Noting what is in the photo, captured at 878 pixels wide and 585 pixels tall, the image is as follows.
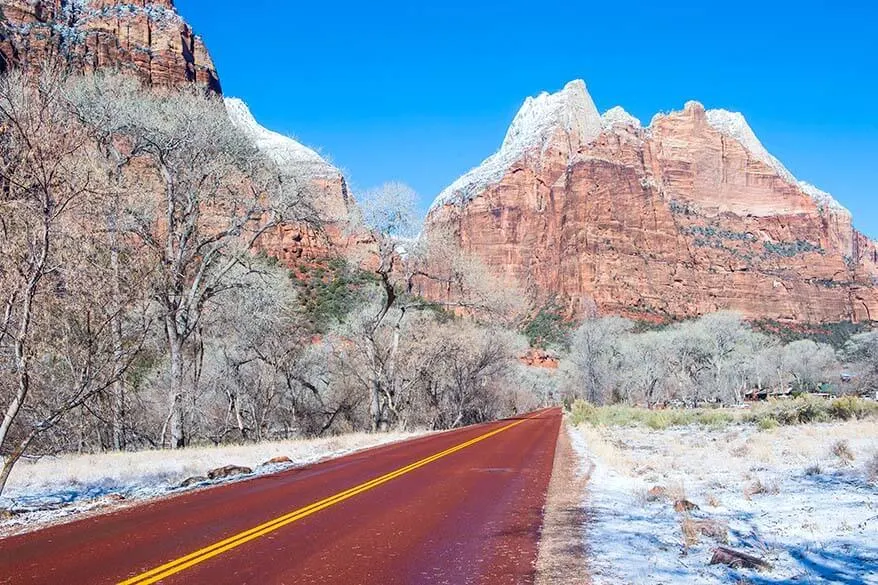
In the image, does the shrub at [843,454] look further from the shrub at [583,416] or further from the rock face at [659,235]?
the rock face at [659,235]

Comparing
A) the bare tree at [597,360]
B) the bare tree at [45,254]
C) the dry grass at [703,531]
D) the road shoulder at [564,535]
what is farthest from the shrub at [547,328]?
the dry grass at [703,531]

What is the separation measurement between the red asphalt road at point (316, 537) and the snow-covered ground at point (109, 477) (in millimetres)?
893

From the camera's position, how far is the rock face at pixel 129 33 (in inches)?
2135

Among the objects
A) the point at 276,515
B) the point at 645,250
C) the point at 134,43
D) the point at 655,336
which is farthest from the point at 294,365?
the point at 645,250

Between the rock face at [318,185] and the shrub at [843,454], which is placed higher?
the rock face at [318,185]

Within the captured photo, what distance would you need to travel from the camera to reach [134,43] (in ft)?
233

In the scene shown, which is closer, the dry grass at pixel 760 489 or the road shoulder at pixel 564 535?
the road shoulder at pixel 564 535

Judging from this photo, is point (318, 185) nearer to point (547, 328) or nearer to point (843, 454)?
point (843, 454)

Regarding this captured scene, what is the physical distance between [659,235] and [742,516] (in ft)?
528

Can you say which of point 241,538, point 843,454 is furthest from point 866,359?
point 241,538

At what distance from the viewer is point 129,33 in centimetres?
7294

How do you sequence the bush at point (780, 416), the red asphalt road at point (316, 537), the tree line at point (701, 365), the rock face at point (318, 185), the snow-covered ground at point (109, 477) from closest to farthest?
1. the red asphalt road at point (316, 537)
2. the snow-covered ground at point (109, 477)
3. the rock face at point (318, 185)
4. the bush at point (780, 416)
5. the tree line at point (701, 365)

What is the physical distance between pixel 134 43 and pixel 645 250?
122 meters

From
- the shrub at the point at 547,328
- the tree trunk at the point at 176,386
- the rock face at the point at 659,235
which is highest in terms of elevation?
the rock face at the point at 659,235
